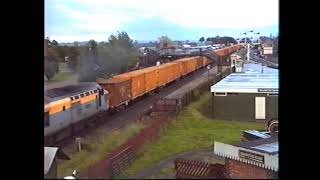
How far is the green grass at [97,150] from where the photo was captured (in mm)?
2014

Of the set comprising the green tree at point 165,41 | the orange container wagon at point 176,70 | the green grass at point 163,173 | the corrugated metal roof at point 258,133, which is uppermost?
the green tree at point 165,41

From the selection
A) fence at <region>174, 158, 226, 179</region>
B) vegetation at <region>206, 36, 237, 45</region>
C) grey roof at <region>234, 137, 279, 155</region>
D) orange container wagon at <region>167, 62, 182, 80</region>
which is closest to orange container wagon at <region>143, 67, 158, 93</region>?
orange container wagon at <region>167, 62, 182, 80</region>

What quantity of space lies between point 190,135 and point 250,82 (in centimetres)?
42

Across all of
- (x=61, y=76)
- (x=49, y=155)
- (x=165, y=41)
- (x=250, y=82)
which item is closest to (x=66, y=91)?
(x=61, y=76)

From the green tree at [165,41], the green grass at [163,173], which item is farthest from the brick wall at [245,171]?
the green tree at [165,41]

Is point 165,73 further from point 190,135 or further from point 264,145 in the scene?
point 264,145

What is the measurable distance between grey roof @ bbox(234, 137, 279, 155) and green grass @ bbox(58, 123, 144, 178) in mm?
521

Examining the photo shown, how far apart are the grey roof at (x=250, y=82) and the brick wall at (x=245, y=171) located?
38 cm

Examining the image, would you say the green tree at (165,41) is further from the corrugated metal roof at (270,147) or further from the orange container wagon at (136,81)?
the corrugated metal roof at (270,147)

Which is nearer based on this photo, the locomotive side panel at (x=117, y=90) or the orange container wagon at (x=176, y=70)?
the locomotive side panel at (x=117, y=90)

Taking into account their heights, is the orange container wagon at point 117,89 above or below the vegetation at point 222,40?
below

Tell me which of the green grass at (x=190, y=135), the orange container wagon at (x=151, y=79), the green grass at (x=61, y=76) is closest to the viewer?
the green grass at (x=190, y=135)
